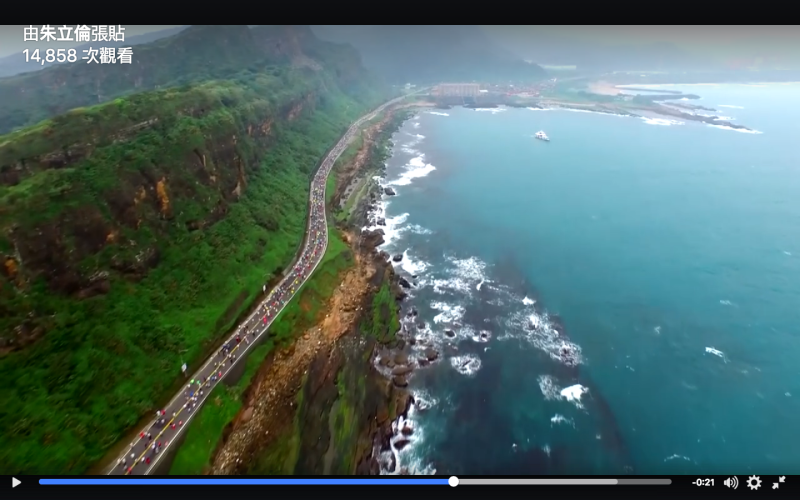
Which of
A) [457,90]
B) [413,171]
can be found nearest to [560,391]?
[413,171]

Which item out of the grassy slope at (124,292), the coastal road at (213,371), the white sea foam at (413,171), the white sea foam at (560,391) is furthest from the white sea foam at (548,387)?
the white sea foam at (413,171)

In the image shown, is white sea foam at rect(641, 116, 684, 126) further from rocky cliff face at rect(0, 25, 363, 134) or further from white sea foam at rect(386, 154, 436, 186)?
rocky cliff face at rect(0, 25, 363, 134)

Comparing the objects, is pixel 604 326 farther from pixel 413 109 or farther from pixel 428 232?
pixel 413 109

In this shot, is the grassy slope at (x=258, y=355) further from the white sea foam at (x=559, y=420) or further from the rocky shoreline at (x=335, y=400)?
the white sea foam at (x=559, y=420)

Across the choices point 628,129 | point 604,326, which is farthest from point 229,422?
point 628,129

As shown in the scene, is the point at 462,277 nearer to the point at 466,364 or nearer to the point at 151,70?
the point at 466,364

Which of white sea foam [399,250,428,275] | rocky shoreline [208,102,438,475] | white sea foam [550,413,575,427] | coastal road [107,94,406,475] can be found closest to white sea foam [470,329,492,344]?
rocky shoreline [208,102,438,475]
